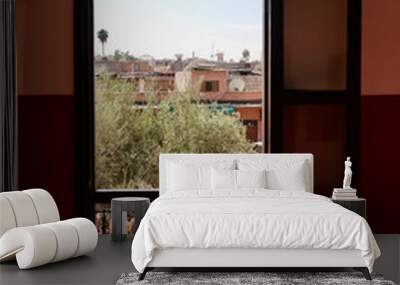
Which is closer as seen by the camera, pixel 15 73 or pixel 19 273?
pixel 19 273

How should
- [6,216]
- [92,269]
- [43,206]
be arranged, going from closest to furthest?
1. [92,269]
2. [6,216]
3. [43,206]

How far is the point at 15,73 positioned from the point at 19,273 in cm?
245

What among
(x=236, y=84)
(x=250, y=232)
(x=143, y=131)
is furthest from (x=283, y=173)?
(x=250, y=232)

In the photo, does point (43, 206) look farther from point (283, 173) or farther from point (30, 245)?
point (283, 173)

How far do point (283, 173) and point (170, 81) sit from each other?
6.02 feet

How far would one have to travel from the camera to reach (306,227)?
17.3 ft

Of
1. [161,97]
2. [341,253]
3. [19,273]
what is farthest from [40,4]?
[341,253]

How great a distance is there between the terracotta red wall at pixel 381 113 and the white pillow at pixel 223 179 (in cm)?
181

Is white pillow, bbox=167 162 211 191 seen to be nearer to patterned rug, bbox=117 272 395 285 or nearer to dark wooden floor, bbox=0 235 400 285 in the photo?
dark wooden floor, bbox=0 235 400 285

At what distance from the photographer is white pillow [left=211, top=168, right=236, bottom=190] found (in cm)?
686

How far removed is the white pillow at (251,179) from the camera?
270 inches

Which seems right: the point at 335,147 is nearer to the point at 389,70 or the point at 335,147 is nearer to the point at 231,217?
the point at 389,70

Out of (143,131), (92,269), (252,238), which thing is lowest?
(92,269)

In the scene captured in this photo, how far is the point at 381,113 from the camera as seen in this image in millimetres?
7914
